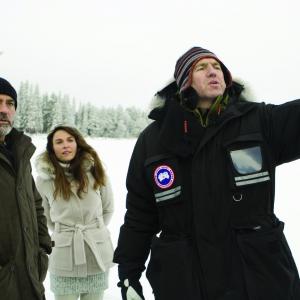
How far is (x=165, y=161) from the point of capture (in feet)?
7.37

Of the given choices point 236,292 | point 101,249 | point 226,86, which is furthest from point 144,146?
point 101,249

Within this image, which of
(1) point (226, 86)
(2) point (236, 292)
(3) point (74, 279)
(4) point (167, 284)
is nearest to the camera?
(2) point (236, 292)

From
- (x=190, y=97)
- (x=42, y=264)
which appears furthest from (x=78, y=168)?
(x=190, y=97)

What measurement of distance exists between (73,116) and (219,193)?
68.7 m

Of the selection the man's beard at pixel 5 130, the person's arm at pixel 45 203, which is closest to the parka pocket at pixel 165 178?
the man's beard at pixel 5 130

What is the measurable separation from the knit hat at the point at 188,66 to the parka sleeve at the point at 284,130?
1.52 ft

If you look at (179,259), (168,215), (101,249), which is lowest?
(101,249)

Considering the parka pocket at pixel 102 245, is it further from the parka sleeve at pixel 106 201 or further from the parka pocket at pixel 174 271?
the parka pocket at pixel 174 271

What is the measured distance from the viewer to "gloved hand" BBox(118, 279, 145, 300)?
95.5 inches

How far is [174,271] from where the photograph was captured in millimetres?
2084

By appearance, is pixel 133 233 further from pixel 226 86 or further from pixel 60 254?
pixel 60 254

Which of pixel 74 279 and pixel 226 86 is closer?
pixel 226 86

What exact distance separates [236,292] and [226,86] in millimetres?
1287

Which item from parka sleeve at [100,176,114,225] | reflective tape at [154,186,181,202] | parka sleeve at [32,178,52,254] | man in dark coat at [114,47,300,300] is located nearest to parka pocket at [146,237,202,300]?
man in dark coat at [114,47,300,300]
